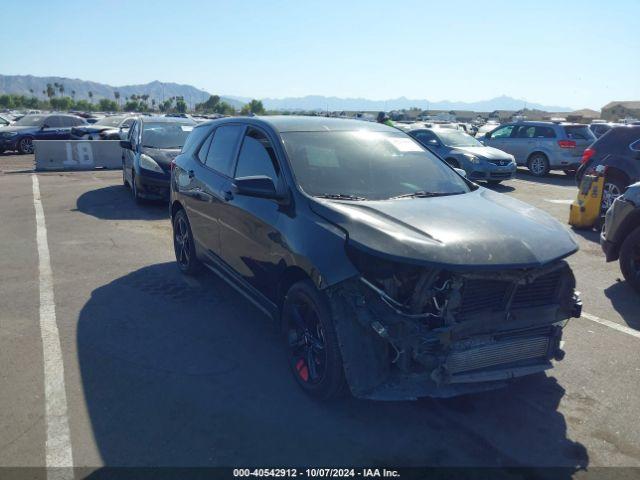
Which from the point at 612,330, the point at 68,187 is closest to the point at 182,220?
the point at 612,330

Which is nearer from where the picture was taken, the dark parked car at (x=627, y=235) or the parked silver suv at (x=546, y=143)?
the dark parked car at (x=627, y=235)

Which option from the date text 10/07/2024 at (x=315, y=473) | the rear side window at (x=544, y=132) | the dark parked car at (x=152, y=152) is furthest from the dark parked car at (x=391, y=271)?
the rear side window at (x=544, y=132)

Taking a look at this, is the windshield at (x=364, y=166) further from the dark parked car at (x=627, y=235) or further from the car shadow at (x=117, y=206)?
the car shadow at (x=117, y=206)

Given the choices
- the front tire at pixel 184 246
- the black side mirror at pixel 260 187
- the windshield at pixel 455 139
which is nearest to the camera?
the black side mirror at pixel 260 187

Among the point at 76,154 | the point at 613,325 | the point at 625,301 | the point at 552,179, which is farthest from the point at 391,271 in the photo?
the point at 76,154

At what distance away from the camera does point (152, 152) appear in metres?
10.3

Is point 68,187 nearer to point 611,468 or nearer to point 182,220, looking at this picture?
point 182,220

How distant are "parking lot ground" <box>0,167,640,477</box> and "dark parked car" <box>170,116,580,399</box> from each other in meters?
0.33

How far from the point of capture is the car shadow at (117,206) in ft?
31.6

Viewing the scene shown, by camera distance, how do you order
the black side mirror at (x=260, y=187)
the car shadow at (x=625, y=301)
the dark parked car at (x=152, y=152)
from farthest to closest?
1. the dark parked car at (x=152, y=152)
2. the car shadow at (x=625, y=301)
3. the black side mirror at (x=260, y=187)

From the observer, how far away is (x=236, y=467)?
2.86 metres

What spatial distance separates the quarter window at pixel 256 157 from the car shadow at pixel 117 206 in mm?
5372

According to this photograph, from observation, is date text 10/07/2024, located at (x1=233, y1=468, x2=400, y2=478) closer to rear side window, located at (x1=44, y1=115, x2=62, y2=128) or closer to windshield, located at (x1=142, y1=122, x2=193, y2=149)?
windshield, located at (x1=142, y1=122, x2=193, y2=149)

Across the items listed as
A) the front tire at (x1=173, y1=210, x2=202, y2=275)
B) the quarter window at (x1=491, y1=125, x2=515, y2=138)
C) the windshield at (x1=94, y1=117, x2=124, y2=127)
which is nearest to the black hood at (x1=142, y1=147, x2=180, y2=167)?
the front tire at (x1=173, y1=210, x2=202, y2=275)
